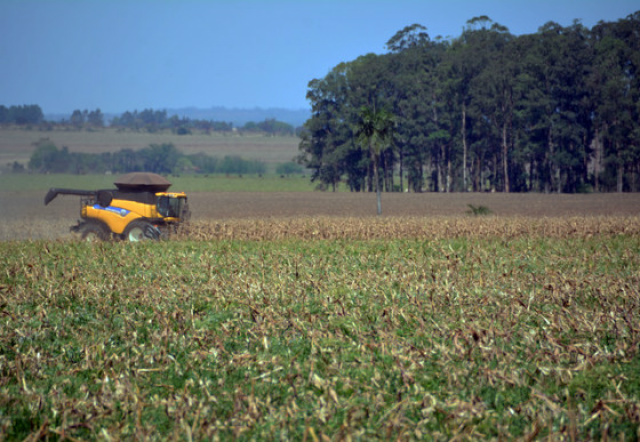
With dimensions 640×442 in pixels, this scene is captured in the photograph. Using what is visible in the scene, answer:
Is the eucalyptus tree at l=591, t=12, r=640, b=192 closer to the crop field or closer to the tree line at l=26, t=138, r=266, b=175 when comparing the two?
the crop field

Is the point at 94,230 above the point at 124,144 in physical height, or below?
below

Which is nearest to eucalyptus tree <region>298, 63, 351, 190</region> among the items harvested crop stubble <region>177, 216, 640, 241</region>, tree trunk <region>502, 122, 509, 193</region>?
tree trunk <region>502, 122, 509, 193</region>

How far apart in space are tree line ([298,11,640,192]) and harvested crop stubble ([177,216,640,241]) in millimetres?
43793

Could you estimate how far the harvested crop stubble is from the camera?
2433cm

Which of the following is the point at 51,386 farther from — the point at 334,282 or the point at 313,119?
the point at 313,119

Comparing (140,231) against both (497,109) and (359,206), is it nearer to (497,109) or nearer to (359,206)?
(359,206)

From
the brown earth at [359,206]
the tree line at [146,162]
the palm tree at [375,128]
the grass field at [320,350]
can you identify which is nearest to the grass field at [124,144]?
the tree line at [146,162]

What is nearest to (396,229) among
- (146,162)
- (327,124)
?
(327,124)

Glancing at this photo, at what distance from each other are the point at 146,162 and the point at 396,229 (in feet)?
406

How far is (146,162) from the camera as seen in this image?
468 feet

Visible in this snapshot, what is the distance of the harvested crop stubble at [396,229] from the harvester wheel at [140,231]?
1010 millimetres

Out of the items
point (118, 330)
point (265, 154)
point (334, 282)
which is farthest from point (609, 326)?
point (265, 154)

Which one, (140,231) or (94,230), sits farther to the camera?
(94,230)

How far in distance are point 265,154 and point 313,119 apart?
80.0m
